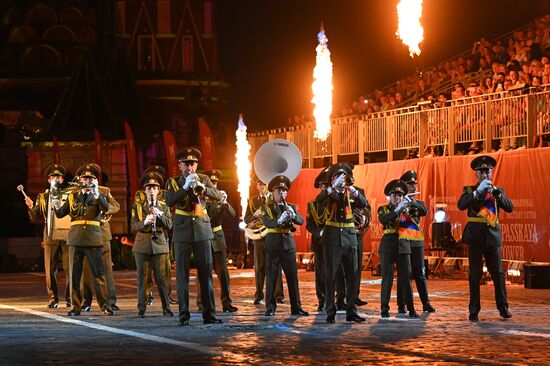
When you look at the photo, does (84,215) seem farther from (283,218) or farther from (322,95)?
(322,95)

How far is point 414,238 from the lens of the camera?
2023cm

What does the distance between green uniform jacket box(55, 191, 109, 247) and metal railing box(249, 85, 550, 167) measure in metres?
10.0

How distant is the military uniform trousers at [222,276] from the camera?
2073cm

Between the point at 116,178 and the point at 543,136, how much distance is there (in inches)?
1170

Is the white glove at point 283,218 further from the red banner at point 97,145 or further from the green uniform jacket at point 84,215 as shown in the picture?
the red banner at point 97,145

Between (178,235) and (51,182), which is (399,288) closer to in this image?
(178,235)

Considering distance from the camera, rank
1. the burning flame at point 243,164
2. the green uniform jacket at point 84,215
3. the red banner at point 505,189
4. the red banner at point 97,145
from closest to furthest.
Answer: the green uniform jacket at point 84,215
the red banner at point 505,189
the burning flame at point 243,164
the red banner at point 97,145

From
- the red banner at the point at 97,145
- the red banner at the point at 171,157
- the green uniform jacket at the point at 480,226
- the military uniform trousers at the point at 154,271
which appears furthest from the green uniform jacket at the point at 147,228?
the red banner at the point at 97,145

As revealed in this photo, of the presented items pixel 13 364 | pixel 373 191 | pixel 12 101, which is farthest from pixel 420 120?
pixel 12 101

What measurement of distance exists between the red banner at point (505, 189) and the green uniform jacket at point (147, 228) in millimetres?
8992

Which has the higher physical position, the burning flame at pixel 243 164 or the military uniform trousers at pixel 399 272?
the burning flame at pixel 243 164

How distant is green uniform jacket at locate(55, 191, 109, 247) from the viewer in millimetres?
20891

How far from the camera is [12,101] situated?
64562 mm

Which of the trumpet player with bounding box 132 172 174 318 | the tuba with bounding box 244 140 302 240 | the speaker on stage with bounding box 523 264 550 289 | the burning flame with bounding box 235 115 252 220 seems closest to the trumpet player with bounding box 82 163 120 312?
the trumpet player with bounding box 132 172 174 318
